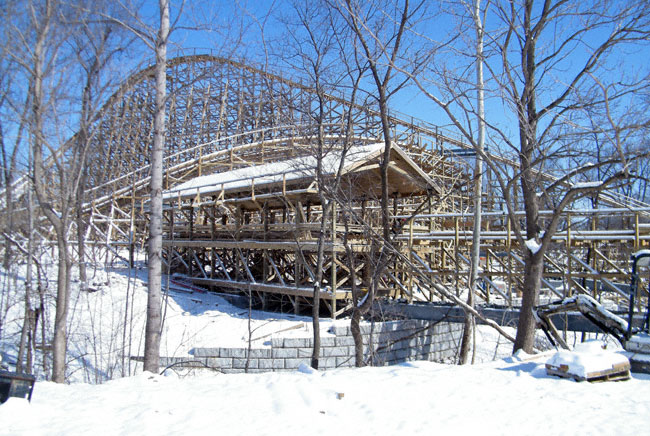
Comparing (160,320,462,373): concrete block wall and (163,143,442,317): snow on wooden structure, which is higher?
(163,143,442,317): snow on wooden structure

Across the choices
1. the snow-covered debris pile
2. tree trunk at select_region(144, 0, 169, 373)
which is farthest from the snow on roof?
the snow-covered debris pile

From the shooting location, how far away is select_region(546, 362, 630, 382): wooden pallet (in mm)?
5152

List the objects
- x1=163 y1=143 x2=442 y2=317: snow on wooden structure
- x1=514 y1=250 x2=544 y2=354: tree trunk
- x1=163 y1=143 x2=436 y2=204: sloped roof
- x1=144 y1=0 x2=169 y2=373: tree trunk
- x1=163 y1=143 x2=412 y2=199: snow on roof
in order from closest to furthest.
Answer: x1=144 y1=0 x2=169 y2=373: tree trunk, x1=514 y1=250 x2=544 y2=354: tree trunk, x1=163 y1=143 x2=412 y2=199: snow on roof, x1=163 y1=143 x2=436 y2=204: sloped roof, x1=163 y1=143 x2=442 y2=317: snow on wooden structure

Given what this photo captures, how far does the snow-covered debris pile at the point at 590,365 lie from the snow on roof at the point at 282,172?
5190 millimetres

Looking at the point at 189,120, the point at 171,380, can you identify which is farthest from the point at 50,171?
the point at 189,120

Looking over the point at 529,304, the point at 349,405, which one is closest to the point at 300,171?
the point at 529,304

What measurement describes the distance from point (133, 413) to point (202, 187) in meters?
12.0

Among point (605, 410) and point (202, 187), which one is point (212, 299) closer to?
point (202, 187)

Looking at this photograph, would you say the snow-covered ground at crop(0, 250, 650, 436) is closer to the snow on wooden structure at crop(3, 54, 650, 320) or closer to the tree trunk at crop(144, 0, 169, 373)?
the tree trunk at crop(144, 0, 169, 373)

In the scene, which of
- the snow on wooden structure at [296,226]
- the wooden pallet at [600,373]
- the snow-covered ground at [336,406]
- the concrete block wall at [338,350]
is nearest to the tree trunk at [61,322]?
the concrete block wall at [338,350]

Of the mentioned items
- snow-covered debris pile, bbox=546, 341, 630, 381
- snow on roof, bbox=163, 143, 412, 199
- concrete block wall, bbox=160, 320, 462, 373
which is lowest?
concrete block wall, bbox=160, 320, 462, 373

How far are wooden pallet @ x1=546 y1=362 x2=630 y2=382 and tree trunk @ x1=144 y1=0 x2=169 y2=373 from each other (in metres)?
5.03

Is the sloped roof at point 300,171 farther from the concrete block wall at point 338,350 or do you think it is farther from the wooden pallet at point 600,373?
the wooden pallet at point 600,373

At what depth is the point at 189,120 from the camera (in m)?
23.8
